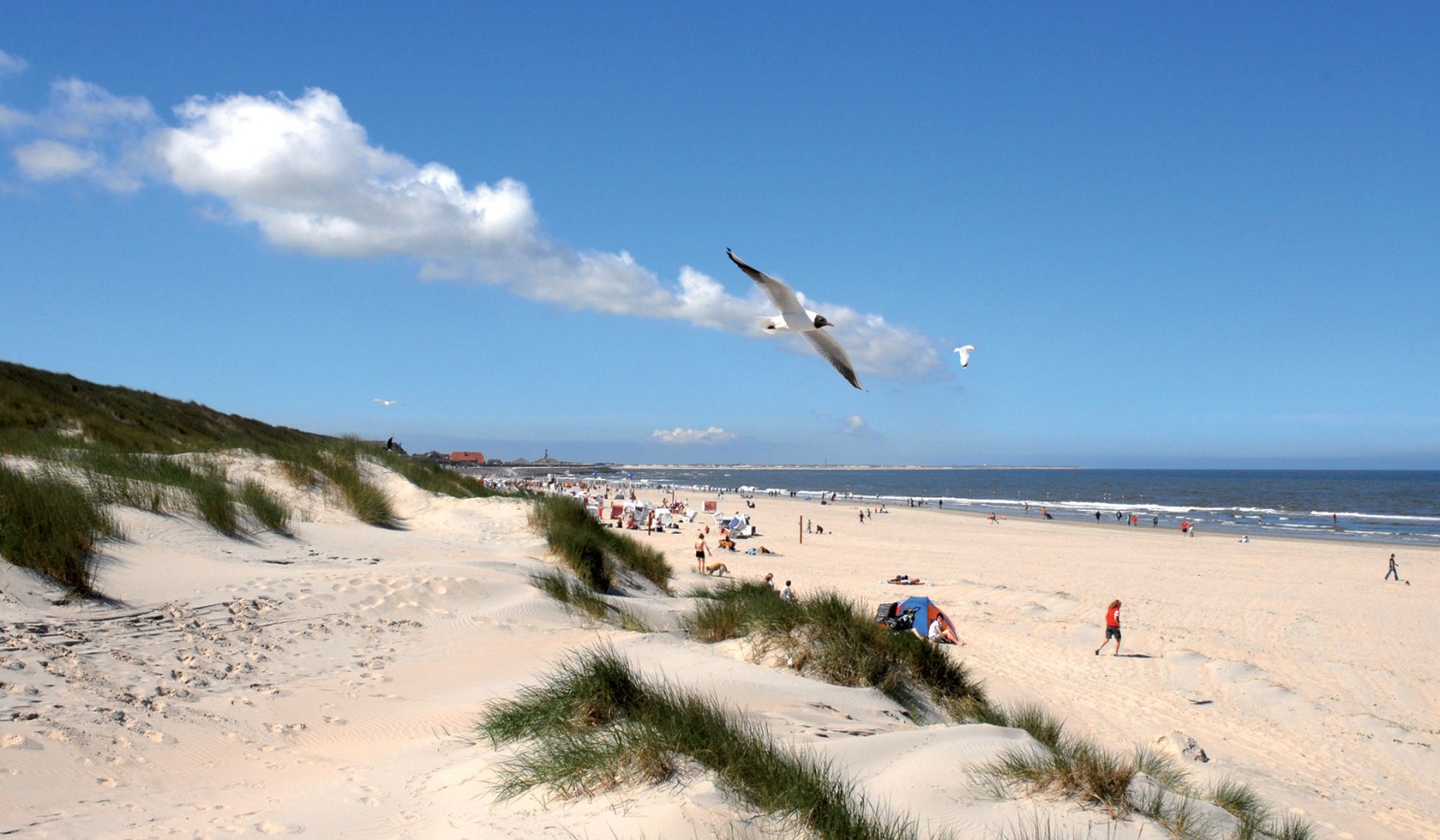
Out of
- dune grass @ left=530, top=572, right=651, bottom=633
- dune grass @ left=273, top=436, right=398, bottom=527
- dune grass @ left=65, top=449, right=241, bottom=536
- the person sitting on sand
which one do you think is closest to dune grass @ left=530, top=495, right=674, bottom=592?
dune grass @ left=530, top=572, right=651, bottom=633

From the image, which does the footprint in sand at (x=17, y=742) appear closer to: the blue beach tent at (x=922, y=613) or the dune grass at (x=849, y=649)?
the dune grass at (x=849, y=649)

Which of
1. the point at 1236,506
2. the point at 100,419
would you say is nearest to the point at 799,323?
the point at 100,419

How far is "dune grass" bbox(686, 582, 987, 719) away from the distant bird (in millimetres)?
2372

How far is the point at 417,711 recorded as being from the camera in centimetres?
567

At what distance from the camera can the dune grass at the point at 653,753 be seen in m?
3.50

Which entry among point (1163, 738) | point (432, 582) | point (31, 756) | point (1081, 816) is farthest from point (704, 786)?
point (1163, 738)

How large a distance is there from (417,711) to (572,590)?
15.4 feet

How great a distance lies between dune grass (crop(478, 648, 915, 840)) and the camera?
3.50m

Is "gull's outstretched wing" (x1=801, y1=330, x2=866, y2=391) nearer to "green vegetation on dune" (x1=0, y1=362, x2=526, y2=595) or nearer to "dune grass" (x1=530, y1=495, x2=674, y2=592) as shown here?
"dune grass" (x1=530, y1=495, x2=674, y2=592)

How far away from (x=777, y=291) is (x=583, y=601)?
3.97 meters

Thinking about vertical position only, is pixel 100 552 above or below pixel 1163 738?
above

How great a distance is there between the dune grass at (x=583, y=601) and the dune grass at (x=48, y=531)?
14.1 feet

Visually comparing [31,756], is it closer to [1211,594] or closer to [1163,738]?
[1163,738]

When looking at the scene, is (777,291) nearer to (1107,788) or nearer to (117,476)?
(1107,788)
